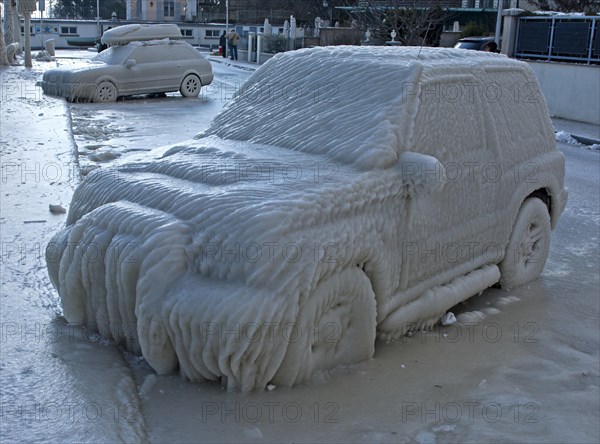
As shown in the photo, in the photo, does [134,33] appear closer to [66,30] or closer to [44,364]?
[44,364]

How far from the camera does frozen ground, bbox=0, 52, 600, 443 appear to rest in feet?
10.5

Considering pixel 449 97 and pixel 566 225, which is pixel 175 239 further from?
pixel 566 225

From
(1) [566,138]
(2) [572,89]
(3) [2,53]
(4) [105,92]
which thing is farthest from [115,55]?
(3) [2,53]

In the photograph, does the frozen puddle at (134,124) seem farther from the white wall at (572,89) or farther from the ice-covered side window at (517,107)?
the white wall at (572,89)

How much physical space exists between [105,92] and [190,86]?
2.44 meters

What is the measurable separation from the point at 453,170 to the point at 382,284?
100 cm

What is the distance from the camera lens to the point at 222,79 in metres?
25.6

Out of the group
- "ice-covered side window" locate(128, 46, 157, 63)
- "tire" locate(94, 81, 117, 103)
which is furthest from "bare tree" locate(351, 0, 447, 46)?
"tire" locate(94, 81, 117, 103)

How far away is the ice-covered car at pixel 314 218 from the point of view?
3.30m

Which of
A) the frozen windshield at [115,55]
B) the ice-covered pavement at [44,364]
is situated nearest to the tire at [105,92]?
the frozen windshield at [115,55]

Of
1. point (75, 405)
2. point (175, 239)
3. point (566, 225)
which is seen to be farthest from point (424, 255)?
point (566, 225)

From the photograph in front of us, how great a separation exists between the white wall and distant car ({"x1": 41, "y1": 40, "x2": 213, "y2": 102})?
8.88 m

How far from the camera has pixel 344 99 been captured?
14.5 ft

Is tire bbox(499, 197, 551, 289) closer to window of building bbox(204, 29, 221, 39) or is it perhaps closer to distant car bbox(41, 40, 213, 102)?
distant car bbox(41, 40, 213, 102)
